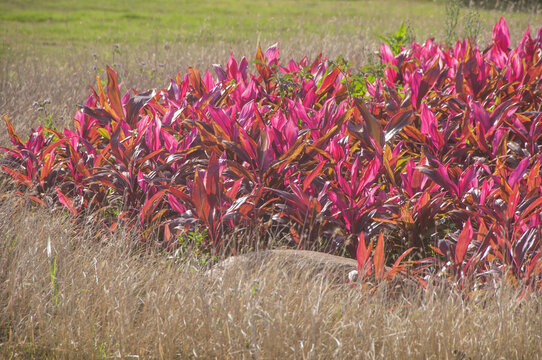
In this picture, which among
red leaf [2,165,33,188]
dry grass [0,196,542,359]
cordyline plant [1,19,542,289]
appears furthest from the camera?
red leaf [2,165,33,188]

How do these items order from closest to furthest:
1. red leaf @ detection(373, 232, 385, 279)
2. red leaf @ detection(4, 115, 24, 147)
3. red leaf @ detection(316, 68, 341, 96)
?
red leaf @ detection(373, 232, 385, 279)
red leaf @ detection(4, 115, 24, 147)
red leaf @ detection(316, 68, 341, 96)

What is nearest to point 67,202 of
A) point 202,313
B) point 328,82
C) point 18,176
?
point 18,176

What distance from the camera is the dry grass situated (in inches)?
66.2

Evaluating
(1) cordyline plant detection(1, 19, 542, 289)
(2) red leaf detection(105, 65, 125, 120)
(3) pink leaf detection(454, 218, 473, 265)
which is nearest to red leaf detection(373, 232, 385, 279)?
(1) cordyline plant detection(1, 19, 542, 289)

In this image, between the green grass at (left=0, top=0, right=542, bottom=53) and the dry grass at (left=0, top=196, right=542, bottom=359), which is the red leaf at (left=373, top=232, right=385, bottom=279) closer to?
the dry grass at (left=0, top=196, right=542, bottom=359)

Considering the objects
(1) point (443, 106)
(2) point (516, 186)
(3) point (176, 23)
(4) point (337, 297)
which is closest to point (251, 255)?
(4) point (337, 297)

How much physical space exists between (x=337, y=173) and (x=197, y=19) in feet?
40.7

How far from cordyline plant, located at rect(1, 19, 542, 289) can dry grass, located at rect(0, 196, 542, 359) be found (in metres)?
0.16

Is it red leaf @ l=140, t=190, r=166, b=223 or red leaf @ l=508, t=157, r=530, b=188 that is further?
red leaf @ l=140, t=190, r=166, b=223

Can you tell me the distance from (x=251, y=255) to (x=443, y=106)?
157 centimetres

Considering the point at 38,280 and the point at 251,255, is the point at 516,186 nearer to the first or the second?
the point at 251,255

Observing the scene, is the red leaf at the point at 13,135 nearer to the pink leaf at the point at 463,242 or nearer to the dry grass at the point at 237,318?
the dry grass at the point at 237,318

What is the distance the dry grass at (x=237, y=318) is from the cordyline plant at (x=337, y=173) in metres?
0.16

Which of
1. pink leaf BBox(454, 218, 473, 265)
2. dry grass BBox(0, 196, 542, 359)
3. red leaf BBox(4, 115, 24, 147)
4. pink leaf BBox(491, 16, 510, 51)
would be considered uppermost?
pink leaf BBox(491, 16, 510, 51)
